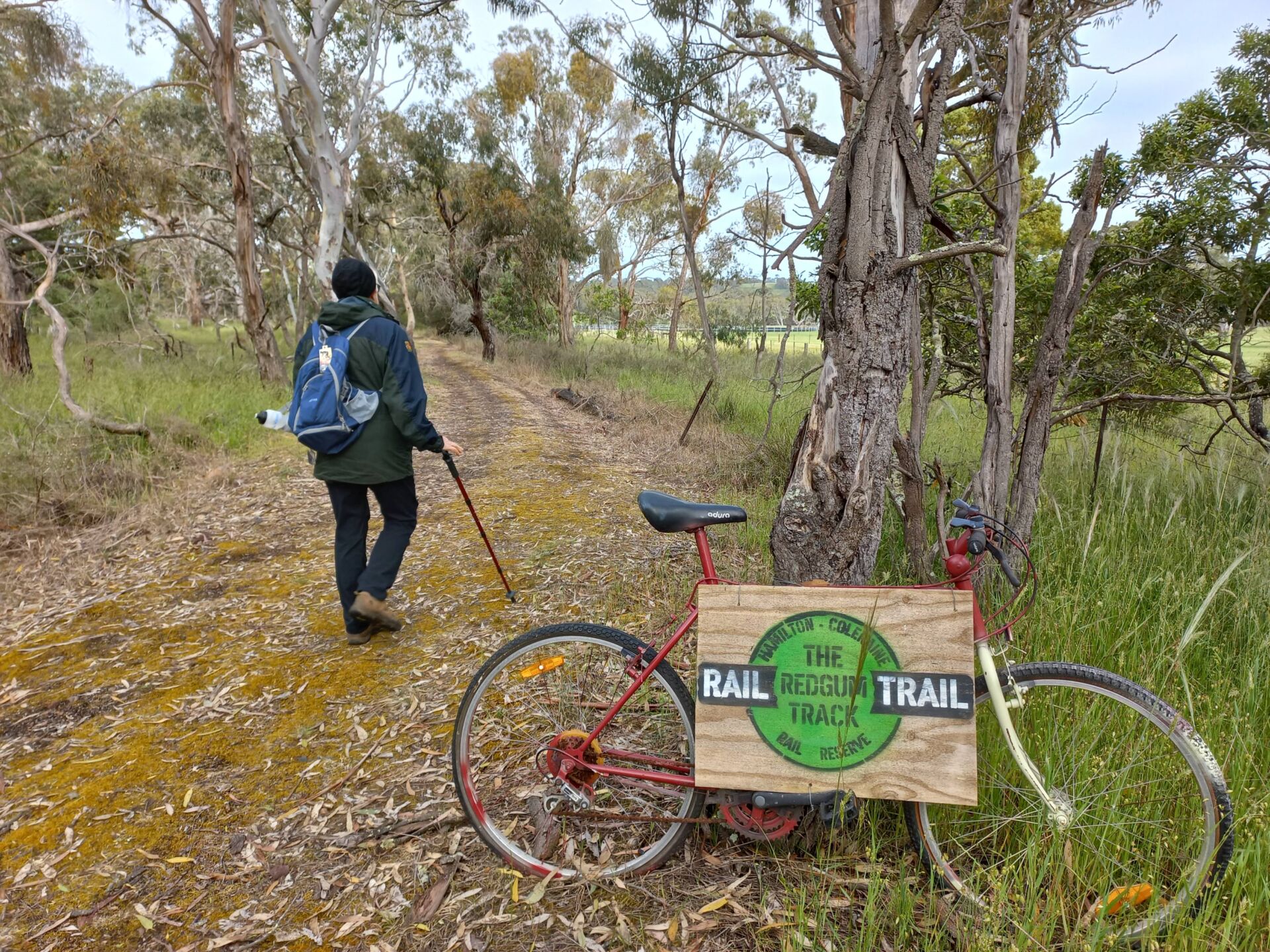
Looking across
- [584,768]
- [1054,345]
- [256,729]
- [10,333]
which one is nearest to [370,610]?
[256,729]

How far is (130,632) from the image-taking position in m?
3.68

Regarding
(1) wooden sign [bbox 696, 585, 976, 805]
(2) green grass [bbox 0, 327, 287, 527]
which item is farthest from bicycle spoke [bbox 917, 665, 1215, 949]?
(2) green grass [bbox 0, 327, 287, 527]

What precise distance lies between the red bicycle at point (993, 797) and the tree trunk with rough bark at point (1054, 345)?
1626 millimetres

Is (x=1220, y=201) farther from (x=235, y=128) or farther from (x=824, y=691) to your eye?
(x=235, y=128)

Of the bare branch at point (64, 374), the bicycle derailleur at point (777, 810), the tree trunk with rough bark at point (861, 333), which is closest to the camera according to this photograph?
the bicycle derailleur at point (777, 810)

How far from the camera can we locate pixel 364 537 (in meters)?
3.38

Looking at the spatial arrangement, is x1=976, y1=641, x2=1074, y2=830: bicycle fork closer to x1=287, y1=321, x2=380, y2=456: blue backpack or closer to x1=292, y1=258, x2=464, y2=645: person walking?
x1=292, y1=258, x2=464, y2=645: person walking

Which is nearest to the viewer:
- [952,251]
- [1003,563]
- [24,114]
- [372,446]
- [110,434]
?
[1003,563]

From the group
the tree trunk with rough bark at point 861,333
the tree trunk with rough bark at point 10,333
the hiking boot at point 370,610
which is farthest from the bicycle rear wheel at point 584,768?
the tree trunk with rough bark at point 10,333

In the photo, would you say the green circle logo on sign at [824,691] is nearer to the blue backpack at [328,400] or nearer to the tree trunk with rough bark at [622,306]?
the blue backpack at [328,400]

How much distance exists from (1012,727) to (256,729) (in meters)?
2.93

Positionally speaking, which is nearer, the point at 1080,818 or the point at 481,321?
the point at 1080,818

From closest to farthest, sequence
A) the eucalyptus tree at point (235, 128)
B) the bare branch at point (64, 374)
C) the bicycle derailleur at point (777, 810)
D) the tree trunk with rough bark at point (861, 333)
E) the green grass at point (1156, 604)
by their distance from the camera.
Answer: the green grass at point (1156, 604) < the bicycle derailleur at point (777, 810) < the tree trunk with rough bark at point (861, 333) < the bare branch at point (64, 374) < the eucalyptus tree at point (235, 128)

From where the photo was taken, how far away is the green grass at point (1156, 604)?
5.42 feet
